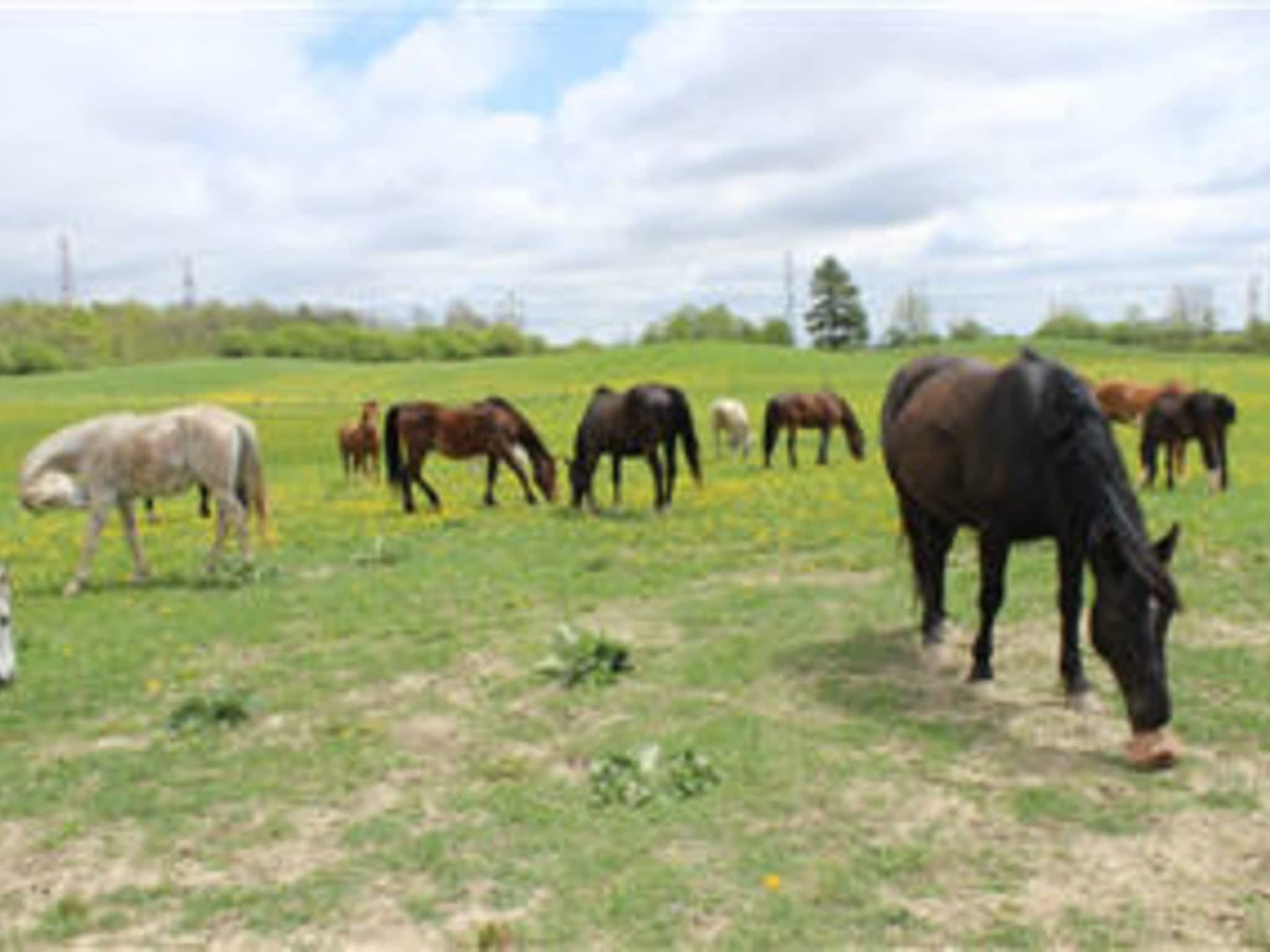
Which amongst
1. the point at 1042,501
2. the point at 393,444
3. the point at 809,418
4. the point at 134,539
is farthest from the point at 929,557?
the point at 809,418

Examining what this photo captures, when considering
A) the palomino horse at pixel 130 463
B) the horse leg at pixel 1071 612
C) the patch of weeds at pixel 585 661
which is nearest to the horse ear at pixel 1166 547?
the horse leg at pixel 1071 612

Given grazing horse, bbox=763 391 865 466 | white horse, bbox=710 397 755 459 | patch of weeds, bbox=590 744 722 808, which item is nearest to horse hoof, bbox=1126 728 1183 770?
patch of weeds, bbox=590 744 722 808

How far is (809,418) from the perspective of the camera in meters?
22.5

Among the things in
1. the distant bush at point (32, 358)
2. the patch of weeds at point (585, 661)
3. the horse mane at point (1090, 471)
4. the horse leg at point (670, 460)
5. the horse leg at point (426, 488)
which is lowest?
the patch of weeds at point (585, 661)

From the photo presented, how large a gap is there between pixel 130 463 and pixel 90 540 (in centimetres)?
104

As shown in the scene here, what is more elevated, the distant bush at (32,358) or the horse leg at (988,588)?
the distant bush at (32,358)

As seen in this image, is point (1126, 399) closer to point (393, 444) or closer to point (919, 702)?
point (393, 444)

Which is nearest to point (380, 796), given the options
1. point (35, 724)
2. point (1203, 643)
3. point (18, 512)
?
point (35, 724)

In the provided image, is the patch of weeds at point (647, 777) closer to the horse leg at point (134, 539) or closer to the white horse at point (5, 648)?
the white horse at point (5, 648)

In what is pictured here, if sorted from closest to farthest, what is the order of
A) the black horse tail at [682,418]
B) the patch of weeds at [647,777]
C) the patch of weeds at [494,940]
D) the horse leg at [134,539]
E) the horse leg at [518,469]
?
the patch of weeds at [494,940], the patch of weeds at [647,777], the horse leg at [134,539], the black horse tail at [682,418], the horse leg at [518,469]

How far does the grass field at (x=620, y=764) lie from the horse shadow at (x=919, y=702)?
3 centimetres

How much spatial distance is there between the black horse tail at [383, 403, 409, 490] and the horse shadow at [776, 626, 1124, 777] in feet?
34.9

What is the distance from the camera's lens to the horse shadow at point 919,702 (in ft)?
17.5

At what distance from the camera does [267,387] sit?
66438 mm
